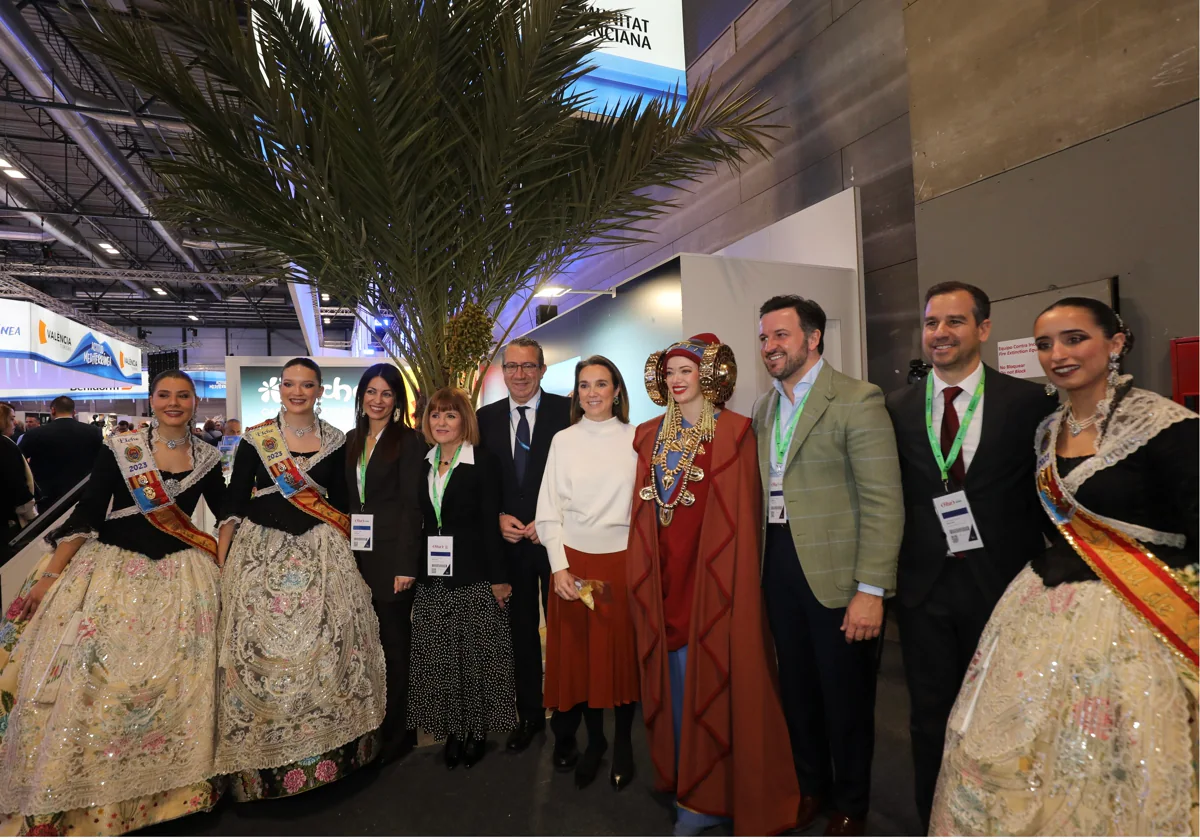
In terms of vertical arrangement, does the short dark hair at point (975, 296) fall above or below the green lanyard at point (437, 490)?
above

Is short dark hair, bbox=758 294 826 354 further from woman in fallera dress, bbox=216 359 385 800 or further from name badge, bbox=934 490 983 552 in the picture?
woman in fallera dress, bbox=216 359 385 800

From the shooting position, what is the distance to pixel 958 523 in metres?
1.94

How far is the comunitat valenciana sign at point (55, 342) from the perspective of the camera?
10.8 meters

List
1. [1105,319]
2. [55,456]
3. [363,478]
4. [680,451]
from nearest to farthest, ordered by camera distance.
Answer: [1105,319] < [680,451] < [363,478] < [55,456]

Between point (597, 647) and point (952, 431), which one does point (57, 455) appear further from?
point (952, 431)

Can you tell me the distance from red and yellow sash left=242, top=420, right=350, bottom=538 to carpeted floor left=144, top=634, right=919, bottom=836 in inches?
41.9

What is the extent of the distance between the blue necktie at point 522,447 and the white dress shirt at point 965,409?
5.77 feet

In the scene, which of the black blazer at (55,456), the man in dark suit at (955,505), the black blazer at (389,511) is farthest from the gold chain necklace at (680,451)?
the black blazer at (55,456)

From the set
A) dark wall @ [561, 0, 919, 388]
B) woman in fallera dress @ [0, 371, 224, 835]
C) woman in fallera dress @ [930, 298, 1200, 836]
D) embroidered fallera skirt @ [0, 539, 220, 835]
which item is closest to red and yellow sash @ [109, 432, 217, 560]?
woman in fallera dress @ [0, 371, 224, 835]

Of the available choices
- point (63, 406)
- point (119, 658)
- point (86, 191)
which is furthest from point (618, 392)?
point (86, 191)

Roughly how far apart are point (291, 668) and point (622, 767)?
51.8 inches

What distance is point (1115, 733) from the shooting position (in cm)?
148

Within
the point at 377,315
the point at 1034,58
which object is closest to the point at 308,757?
the point at 377,315

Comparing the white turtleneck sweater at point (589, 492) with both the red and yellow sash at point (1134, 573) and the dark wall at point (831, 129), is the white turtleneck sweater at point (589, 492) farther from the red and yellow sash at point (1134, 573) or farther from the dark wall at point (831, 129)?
the dark wall at point (831, 129)
